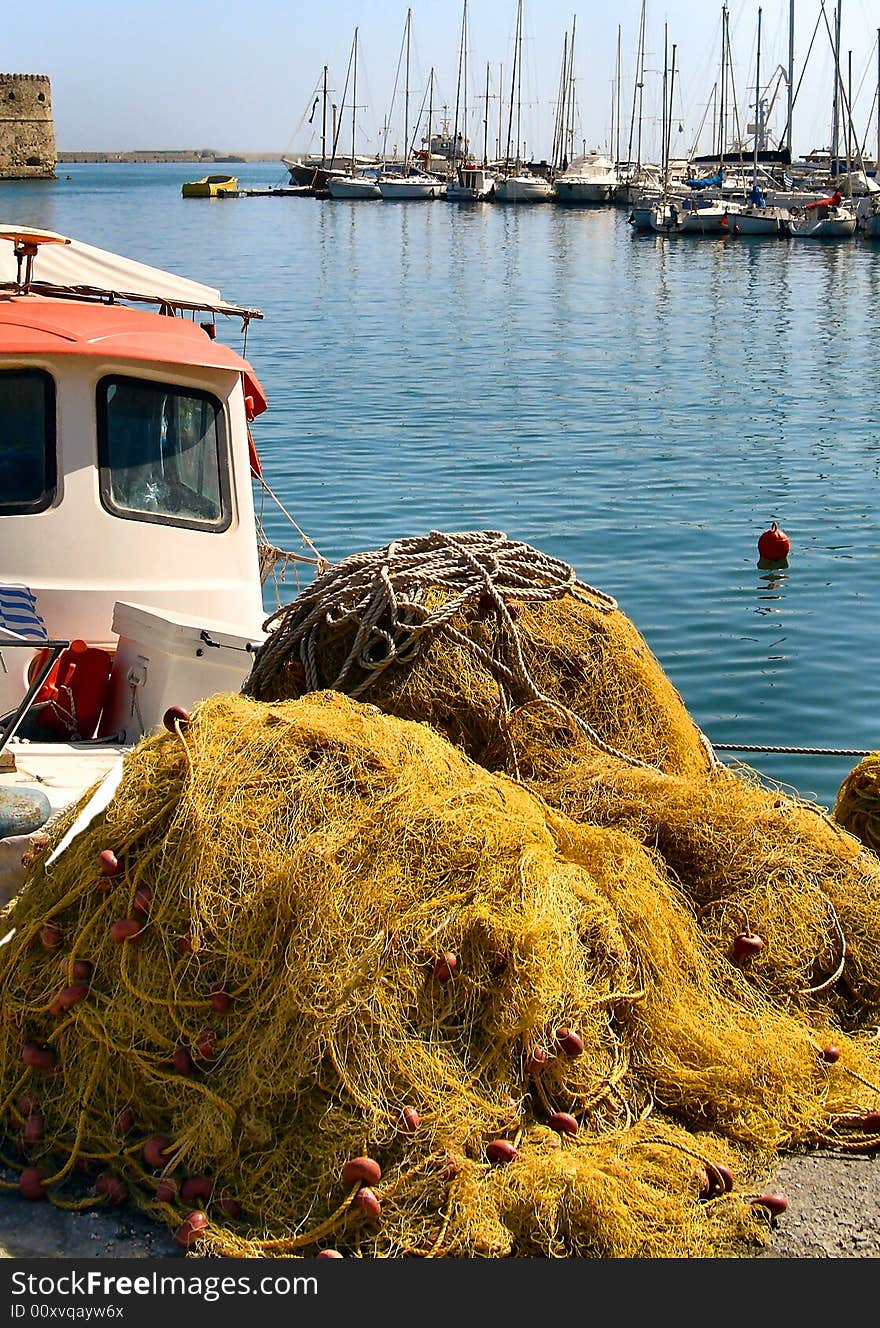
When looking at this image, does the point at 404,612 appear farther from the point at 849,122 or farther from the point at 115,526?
the point at 849,122

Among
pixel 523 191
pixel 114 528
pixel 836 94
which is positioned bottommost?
pixel 114 528

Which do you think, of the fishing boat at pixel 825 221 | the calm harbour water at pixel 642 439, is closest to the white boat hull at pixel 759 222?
the fishing boat at pixel 825 221

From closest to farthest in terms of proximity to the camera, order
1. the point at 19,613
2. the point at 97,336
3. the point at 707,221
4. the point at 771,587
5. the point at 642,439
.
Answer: the point at 19,613 < the point at 97,336 < the point at 771,587 < the point at 642,439 < the point at 707,221

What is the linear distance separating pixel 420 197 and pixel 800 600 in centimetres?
8856

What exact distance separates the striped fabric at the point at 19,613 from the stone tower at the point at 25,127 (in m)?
97.4

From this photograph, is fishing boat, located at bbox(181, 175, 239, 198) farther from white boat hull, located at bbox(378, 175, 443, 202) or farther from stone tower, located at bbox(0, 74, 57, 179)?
white boat hull, located at bbox(378, 175, 443, 202)

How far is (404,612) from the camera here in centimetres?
509

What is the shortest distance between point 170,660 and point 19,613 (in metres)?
0.86

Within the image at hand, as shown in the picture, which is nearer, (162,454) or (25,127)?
(162,454)

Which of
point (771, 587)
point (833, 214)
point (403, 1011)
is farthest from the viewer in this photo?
point (833, 214)

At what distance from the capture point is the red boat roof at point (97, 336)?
681cm

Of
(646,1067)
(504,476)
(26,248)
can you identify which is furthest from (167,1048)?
(504,476)

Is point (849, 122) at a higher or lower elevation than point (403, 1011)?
higher

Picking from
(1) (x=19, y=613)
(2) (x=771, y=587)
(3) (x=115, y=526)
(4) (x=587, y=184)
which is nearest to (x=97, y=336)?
(3) (x=115, y=526)
